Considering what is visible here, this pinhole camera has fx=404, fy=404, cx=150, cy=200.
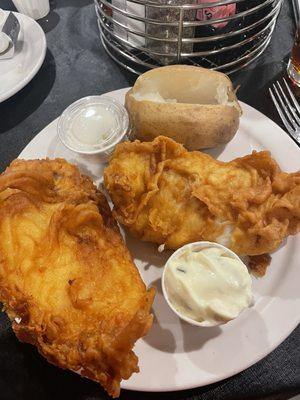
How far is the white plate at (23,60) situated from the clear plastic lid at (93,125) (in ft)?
1.21

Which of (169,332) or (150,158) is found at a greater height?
(150,158)

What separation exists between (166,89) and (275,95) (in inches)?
20.1

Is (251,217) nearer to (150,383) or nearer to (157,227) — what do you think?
(157,227)

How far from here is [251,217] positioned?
105 centimetres

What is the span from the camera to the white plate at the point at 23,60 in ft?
5.10

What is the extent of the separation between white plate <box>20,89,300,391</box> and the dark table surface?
98mm

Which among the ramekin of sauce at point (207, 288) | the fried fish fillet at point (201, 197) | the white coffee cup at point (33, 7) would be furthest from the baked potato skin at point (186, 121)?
the white coffee cup at point (33, 7)

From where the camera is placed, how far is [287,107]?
1.52m

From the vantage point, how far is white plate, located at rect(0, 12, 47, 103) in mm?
1555

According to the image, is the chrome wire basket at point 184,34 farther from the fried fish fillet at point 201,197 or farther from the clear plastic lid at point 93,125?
the fried fish fillet at point 201,197

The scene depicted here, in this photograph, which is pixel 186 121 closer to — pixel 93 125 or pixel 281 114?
pixel 93 125

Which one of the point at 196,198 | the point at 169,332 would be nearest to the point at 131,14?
the point at 196,198

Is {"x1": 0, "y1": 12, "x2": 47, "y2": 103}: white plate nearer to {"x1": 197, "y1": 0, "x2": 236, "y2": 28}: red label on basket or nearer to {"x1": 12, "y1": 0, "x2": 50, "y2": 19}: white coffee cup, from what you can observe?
{"x1": 12, "y1": 0, "x2": 50, "y2": 19}: white coffee cup

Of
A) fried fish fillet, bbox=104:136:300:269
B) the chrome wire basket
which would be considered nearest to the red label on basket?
the chrome wire basket
